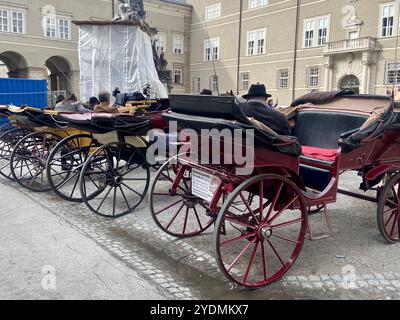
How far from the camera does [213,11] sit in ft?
147

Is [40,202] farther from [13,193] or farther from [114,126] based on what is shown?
[114,126]

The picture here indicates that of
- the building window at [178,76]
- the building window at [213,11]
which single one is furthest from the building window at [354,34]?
the building window at [178,76]

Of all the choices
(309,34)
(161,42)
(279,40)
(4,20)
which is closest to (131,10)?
(4,20)

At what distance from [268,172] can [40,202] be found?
4.04m

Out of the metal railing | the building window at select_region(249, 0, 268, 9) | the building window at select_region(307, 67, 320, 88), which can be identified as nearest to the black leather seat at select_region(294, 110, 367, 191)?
the metal railing

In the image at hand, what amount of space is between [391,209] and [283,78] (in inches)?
1365

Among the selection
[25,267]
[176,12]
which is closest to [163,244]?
[25,267]

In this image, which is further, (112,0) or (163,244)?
(112,0)

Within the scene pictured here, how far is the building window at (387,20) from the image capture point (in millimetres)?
29641

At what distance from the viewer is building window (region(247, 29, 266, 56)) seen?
129ft

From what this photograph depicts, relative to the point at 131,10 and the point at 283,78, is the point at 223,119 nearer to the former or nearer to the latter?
the point at 131,10

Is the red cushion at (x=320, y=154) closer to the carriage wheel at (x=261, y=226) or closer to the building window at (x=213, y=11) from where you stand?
the carriage wheel at (x=261, y=226)

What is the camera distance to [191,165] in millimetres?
4098

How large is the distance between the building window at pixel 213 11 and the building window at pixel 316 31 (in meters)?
12.0
